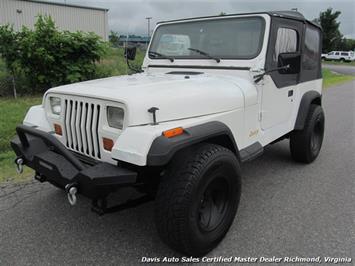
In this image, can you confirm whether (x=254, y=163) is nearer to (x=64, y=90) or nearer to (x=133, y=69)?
(x=133, y=69)

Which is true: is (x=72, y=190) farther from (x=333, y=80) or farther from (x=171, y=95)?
(x=333, y=80)

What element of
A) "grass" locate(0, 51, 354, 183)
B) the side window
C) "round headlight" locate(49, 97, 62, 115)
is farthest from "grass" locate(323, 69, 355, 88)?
"round headlight" locate(49, 97, 62, 115)

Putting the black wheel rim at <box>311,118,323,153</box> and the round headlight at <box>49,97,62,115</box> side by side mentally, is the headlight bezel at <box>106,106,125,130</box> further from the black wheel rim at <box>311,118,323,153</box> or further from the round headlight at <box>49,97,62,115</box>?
the black wheel rim at <box>311,118,323,153</box>

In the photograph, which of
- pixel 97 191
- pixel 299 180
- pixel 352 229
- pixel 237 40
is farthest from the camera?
pixel 299 180

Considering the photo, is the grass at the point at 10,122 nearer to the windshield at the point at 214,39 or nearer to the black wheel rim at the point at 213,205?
the windshield at the point at 214,39

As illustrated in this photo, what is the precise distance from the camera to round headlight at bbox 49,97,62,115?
3.00m

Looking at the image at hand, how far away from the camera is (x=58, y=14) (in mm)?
24703

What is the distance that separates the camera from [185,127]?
8.09ft

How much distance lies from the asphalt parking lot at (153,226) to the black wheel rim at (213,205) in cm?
25

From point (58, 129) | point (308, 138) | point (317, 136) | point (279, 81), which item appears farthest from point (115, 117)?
point (317, 136)

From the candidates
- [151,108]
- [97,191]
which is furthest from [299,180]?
[97,191]

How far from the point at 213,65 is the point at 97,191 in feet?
6.61

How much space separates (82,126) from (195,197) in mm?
1060

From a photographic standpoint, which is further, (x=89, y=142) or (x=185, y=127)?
(x=89, y=142)
